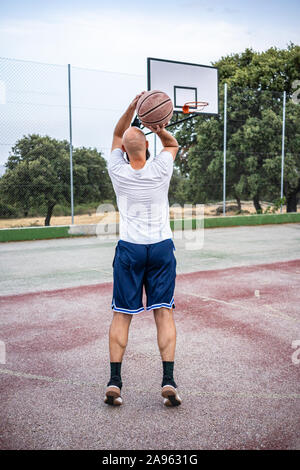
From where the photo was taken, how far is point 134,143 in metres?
2.54

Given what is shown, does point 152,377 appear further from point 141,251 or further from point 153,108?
point 153,108

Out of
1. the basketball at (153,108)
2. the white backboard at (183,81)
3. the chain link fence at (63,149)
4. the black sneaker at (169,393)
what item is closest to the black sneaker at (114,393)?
the black sneaker at (169,393)

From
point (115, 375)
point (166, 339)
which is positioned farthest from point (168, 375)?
point (115, 375)

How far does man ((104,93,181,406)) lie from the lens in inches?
100

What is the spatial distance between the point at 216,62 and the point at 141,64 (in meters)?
15.5

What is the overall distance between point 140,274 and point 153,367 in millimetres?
976

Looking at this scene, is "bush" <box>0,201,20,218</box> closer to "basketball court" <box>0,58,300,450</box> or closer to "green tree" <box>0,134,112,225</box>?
"green tree" <box>0,134,112,225</box>

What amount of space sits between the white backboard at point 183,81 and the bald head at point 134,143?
337 inches

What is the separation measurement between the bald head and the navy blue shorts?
58cm

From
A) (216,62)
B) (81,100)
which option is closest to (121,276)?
(81,100)

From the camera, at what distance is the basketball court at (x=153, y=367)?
7.42 ft

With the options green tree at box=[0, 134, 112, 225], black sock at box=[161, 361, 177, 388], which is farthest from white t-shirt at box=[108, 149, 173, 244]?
green tree at box=[0, 134, 112, 225]

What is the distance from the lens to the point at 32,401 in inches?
104

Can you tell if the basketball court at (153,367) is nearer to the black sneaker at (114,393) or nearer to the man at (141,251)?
the black sneaker at (114,393)
